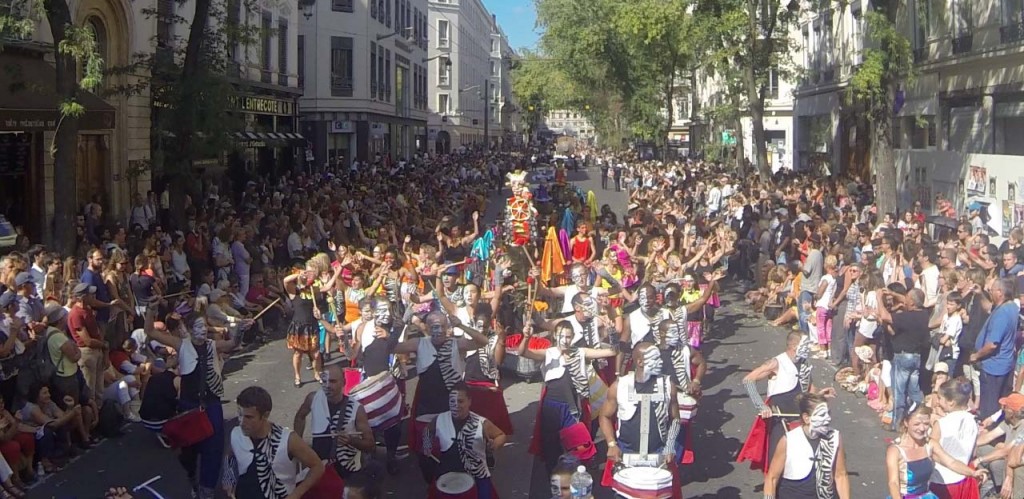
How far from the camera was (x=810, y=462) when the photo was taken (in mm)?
6641

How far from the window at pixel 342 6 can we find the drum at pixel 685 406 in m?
40.5

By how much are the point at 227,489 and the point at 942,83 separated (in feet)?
84.6

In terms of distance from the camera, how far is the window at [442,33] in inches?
3243

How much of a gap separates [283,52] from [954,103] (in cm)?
2277

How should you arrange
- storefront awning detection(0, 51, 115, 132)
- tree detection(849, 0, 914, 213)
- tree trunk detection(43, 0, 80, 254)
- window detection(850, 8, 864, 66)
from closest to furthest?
tree trunk detection(43, 0, 80, 254) < storefront awning detection(0, 51, 115, 132) < tree detection(849, 0, 914, 213) < window detection(850, 8, 864, 66)

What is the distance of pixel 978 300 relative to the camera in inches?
426

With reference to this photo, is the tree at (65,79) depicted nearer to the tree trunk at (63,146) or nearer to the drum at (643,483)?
the tree trunk at (63,146)

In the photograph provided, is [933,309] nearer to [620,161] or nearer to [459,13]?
[620,161]

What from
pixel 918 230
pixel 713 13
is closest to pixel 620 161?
pixel 713 13

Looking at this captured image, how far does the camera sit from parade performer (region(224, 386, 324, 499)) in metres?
6.03

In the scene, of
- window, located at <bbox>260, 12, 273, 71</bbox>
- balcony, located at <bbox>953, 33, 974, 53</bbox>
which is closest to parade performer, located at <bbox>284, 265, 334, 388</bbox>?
balcony, located at <bbox>953, 33, 974, 53</bbox>

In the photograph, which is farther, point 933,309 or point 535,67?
point 535,67

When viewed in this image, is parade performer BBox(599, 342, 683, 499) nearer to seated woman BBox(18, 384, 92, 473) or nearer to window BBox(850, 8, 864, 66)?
seated woman BBox(18, 384, 92, 473)

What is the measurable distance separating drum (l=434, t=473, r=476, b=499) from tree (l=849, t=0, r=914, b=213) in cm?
1556
